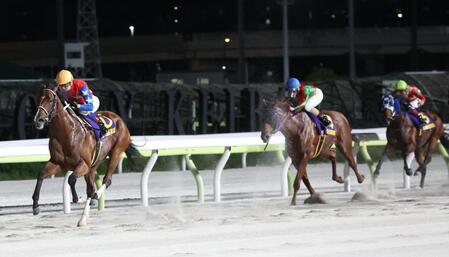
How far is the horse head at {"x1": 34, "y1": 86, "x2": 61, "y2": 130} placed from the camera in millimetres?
9750

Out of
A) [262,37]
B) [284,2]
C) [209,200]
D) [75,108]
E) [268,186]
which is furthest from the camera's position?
[262,37]

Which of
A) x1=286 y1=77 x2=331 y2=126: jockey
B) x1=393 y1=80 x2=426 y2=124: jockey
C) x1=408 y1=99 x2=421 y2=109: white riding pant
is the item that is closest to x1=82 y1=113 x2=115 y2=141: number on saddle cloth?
x1=286 y1=77 x2=331 y2=126: jockey

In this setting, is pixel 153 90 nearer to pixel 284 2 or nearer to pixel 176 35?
pixel 284 2

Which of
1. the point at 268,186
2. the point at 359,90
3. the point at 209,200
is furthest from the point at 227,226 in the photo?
the point at 359,90

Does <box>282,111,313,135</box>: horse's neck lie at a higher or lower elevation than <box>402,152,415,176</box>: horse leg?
higher

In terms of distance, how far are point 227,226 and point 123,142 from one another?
249 cm

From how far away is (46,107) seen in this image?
988cm

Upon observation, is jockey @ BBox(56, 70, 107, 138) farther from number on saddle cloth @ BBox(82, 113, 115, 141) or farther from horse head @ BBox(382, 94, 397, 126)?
horse head @ BBox(382, 94, 397, 126)

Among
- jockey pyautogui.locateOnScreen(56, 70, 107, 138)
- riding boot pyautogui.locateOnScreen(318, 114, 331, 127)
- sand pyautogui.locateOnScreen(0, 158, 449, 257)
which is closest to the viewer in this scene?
sand pyautogui.locateOnScreen(0, 158, 449, 257)

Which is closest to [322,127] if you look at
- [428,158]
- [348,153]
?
[348,153]

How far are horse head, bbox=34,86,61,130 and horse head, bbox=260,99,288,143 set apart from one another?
2.56 meters

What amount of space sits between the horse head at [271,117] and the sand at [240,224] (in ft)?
2.70

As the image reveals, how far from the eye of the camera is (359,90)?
83.3 feet

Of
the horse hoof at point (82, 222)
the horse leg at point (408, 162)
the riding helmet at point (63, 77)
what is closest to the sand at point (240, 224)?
the horse hoof at point (82, 222)
